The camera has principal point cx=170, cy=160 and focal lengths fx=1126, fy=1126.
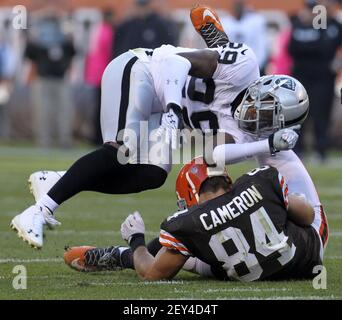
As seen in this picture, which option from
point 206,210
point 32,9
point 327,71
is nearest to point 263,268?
point 206,210

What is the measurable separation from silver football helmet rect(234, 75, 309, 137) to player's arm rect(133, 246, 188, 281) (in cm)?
87

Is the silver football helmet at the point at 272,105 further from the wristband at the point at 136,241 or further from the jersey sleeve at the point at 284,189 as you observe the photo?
the wristband at the point at 136,241

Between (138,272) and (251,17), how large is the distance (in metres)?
8.86

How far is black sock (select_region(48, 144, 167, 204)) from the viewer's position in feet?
19.3

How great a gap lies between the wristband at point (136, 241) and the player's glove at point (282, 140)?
2.71ft

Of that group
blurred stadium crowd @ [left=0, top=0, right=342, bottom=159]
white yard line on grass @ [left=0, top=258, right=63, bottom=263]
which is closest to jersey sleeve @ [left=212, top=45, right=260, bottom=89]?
white yard line on grass @ [left=0, top=258, right=63, bottom=263]

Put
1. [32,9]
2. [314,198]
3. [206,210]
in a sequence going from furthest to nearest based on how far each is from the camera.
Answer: [32,9] < [314,198] < [206,210]

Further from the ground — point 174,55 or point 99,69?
point 174,55

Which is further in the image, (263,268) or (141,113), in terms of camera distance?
(141,113)

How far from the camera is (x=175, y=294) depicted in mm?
5023

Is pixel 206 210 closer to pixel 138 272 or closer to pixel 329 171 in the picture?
pixel 138 272

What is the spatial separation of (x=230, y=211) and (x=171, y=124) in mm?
665

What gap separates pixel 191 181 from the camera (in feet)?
17.9

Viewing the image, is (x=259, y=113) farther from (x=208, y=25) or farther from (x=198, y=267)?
(x=208, y=25)
